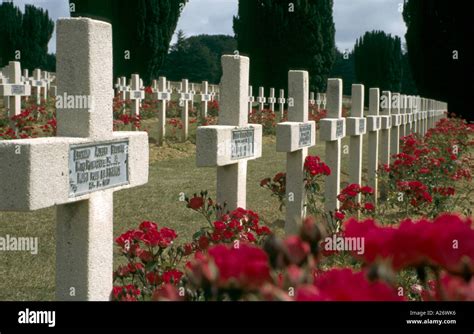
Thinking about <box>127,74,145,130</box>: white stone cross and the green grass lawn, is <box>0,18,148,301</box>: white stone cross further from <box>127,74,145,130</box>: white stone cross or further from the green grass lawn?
<box>127,74,145,130</box>: white stone cross

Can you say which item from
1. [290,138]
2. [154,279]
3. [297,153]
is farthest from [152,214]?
[154,279]

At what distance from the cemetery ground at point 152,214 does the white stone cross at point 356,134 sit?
972 millimetres

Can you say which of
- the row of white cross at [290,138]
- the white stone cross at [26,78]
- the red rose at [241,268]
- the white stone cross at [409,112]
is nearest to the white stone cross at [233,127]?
the row of white cross at [290,138]

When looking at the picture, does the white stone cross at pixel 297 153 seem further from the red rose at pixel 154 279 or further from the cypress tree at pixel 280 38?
the cypress tree at pixel 280 38

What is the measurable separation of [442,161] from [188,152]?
584 cm

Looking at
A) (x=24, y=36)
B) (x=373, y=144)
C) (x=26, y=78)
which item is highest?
(x=24, y=36)

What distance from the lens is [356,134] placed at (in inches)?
330

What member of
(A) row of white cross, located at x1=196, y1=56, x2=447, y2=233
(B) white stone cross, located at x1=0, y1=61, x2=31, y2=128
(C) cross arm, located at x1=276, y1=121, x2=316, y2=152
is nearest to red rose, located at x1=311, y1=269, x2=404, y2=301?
(A) row of white cross, located at x1=196, y1=56, x2=447, y2=233

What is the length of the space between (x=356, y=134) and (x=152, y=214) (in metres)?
2.46

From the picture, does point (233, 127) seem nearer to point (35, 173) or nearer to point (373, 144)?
point (35, 173)

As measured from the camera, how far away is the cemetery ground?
544cm

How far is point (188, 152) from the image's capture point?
1469 cm

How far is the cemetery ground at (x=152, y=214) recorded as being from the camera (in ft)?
17.8
